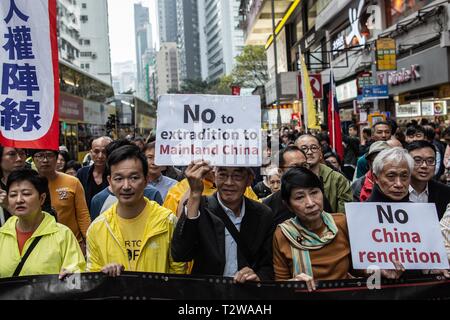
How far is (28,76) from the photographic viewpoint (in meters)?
3.75

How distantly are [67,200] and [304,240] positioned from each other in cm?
275

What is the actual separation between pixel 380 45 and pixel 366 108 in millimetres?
2985

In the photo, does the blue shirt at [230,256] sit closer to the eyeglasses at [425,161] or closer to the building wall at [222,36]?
the eyeglasses at [425,161]

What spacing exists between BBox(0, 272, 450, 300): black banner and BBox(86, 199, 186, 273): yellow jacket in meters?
0.25

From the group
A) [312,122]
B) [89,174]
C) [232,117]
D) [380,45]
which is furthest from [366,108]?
[232,117]

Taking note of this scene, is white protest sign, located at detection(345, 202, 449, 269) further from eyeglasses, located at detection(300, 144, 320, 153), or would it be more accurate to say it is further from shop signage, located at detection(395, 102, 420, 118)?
shop signage, located at detection(395, 102, 420, 118)

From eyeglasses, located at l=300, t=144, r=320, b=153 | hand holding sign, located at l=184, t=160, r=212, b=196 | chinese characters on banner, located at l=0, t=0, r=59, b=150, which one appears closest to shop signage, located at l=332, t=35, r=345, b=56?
eyeglasses, located at l=300, t=144, r=320, b=153

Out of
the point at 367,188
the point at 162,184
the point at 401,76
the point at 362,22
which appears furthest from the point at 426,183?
the point at 362,22

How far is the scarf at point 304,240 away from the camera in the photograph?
2.98 meters

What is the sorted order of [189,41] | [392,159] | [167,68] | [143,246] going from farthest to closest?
[167,68] < [189,41] < [392,159] < [143,246]

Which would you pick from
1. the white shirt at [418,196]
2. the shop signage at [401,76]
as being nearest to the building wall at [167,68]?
the shop signage at [401,76]

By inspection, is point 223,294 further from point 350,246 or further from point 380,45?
point 380,45

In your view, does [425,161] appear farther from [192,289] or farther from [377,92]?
[377,92]

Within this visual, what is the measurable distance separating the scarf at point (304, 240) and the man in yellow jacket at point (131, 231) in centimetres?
75
